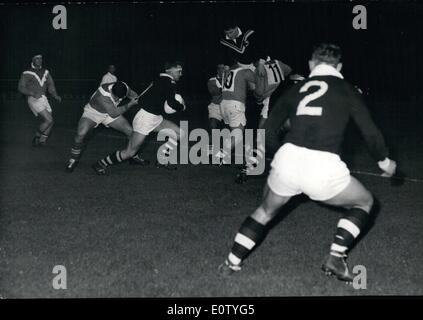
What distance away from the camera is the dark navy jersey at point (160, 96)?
9.51 m

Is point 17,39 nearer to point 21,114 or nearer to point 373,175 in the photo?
point 21,114

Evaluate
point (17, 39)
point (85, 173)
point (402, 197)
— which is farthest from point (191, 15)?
point (402, 197)

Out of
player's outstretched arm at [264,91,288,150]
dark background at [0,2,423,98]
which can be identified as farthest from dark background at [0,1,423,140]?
player's outstretched arm at [264,91,288,150]

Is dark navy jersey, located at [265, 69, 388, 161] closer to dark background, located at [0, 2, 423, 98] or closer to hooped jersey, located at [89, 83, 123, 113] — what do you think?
hooped jersey, located at [89, 83, 123, 113]

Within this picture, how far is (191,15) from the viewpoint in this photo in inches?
1296

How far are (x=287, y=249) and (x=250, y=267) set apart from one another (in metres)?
0.73

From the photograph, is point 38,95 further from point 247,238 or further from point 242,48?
point 247,238

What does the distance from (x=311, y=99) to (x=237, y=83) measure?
→ 17.0 feet

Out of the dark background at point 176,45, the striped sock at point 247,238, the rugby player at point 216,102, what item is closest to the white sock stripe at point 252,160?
the rugby player at point 216,102

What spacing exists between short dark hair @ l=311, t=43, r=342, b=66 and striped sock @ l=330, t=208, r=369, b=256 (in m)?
1.37

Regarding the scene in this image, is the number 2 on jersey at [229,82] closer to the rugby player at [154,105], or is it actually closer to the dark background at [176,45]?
the rugby player at [154,105]

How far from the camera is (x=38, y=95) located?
1442cm

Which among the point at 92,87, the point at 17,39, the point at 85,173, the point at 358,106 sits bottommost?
the point at 92,87

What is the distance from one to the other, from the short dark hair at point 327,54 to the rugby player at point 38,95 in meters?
10.7
